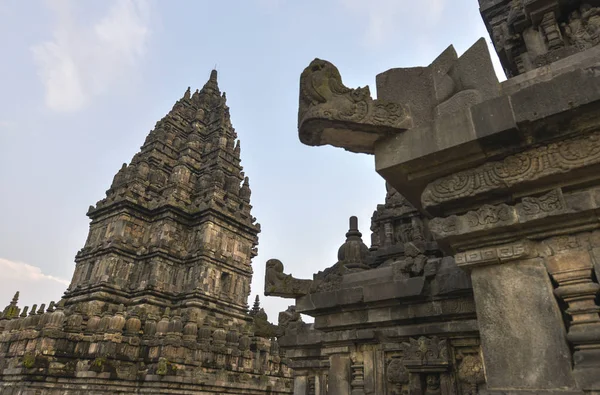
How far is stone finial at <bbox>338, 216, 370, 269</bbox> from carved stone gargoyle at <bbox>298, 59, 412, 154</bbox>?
3.94m

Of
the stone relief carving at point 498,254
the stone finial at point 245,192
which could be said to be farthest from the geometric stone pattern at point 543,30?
the stone finial at point 245,192

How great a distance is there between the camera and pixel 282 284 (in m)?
7.15

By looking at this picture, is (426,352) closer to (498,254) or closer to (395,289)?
(395,289)

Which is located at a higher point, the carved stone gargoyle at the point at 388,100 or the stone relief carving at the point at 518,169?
the carved stone gargoyle at the point at 388,100

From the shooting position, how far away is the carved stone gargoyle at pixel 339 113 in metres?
3.72

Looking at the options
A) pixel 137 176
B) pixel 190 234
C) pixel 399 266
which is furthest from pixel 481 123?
pixel 137 176

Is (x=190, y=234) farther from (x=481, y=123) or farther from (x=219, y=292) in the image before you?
(x=481, y=123)

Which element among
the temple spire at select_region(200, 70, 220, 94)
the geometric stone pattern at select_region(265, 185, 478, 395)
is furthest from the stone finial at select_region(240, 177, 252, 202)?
the geometric stone pattern at select_region(265, 185, 478, 395)

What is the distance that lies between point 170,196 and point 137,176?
132 inches

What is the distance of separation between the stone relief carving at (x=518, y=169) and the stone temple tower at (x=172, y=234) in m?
22.2

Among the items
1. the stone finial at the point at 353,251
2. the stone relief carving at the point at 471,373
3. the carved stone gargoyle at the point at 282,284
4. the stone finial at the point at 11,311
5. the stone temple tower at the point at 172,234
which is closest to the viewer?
the stone relief carving at the point at 471,373

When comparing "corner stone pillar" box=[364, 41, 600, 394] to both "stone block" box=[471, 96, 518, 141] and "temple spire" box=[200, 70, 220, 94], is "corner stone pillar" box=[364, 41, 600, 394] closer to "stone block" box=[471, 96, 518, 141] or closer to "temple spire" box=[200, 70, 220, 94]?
"stone block" box=[471, 96, 518, 141]

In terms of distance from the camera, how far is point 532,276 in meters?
3.04

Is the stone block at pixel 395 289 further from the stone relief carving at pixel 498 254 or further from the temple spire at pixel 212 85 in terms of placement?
the temple spire at pixel 212 85
